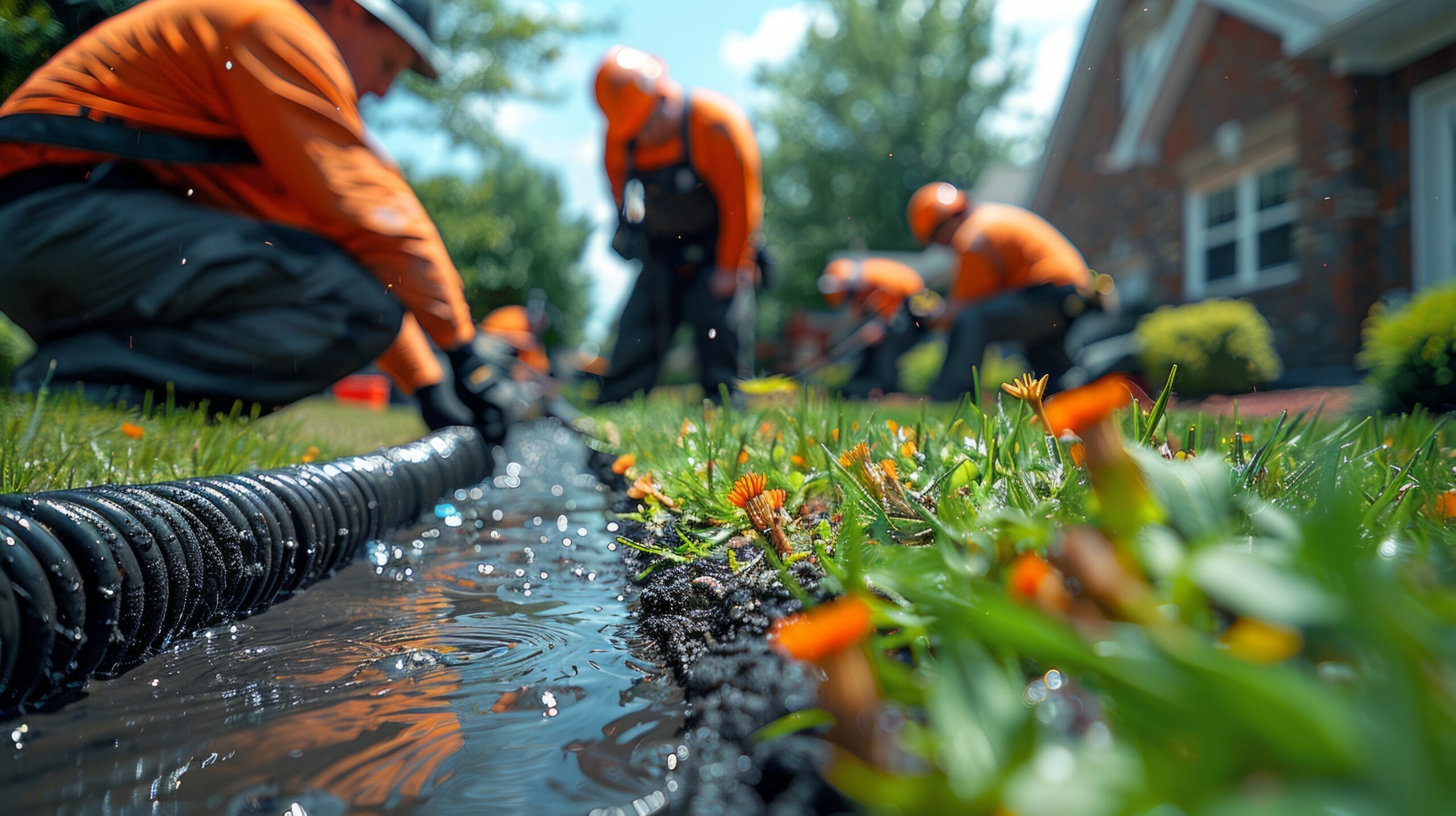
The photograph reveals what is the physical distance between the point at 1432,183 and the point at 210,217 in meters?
10.2

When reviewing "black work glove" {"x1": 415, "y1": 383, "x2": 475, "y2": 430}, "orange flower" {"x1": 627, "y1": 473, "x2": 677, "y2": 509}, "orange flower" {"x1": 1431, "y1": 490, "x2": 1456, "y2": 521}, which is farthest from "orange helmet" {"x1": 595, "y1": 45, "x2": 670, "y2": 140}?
"orange flower" {"x1": 1431, "y1": 490, "x2": 1456, "y2": 521}

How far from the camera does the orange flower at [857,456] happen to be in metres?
1.33

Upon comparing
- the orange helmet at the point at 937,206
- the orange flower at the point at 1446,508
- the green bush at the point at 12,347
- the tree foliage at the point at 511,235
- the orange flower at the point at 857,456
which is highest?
the tree foliage at the point at 511,235

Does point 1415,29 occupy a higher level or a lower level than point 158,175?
higher

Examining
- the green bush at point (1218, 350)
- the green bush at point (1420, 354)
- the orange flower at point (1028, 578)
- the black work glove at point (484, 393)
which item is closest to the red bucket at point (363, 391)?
the black work glove at point (484, 393)

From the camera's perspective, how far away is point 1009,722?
1.63 ft

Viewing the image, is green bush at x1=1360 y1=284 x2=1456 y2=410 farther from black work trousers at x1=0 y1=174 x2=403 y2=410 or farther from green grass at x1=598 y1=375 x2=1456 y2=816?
black work trousers at x1=0 y1=174 x2=403 y2=410

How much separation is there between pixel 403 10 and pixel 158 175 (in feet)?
4.01

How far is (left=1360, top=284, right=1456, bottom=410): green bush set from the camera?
154 inches

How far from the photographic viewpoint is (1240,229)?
10.2 m

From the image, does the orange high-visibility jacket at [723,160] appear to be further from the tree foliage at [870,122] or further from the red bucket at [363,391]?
the tree foliage at [870,122]

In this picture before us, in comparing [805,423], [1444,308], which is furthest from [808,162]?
[805,423]

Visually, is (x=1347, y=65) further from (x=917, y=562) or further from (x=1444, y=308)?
(x=917, y=562)

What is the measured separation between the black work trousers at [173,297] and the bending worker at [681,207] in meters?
2.59
